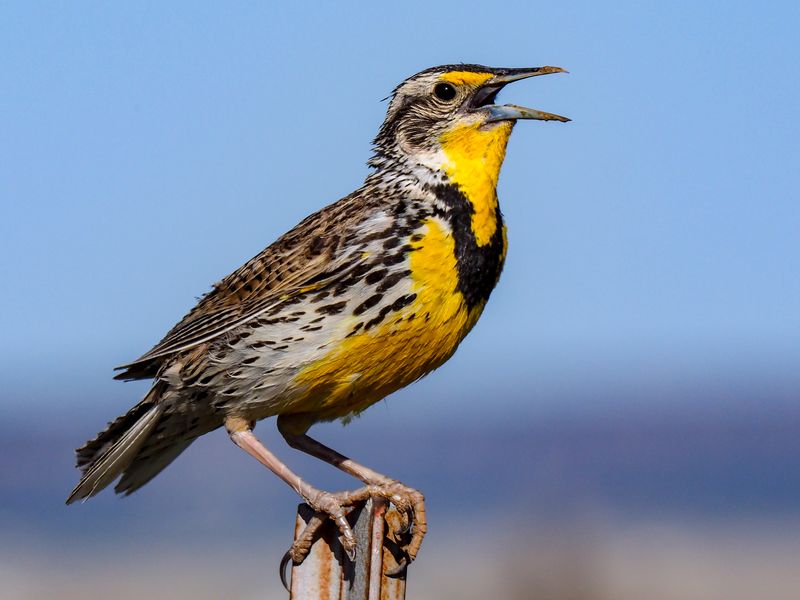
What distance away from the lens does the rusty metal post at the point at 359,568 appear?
4.44m

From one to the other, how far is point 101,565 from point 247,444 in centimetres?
1495

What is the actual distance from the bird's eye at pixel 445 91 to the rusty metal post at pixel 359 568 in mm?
1708

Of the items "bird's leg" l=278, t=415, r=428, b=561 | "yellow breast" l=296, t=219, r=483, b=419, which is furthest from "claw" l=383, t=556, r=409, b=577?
"yellow breast" l=296, t=219, r=483, b=419

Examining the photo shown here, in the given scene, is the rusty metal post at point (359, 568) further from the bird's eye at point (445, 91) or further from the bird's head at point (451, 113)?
the bird's eye at point (445, 91)

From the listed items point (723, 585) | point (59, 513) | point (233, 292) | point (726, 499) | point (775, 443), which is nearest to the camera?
point (233, 292)

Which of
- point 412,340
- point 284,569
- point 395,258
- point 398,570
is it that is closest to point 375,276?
point 395,258

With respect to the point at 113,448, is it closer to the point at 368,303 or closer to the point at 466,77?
the point at 368,303

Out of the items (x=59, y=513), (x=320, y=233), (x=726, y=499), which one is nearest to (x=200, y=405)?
(x=320, y=233)

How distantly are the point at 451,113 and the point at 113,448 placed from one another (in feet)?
4.99

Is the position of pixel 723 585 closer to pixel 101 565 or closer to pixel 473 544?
pixel 473 544

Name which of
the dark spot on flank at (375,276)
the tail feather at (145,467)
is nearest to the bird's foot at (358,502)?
the dark spot on flank at (375,276)

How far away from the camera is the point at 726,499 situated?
1158 inches

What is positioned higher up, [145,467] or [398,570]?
[145,467]

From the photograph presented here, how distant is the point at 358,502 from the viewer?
16.9 feet
